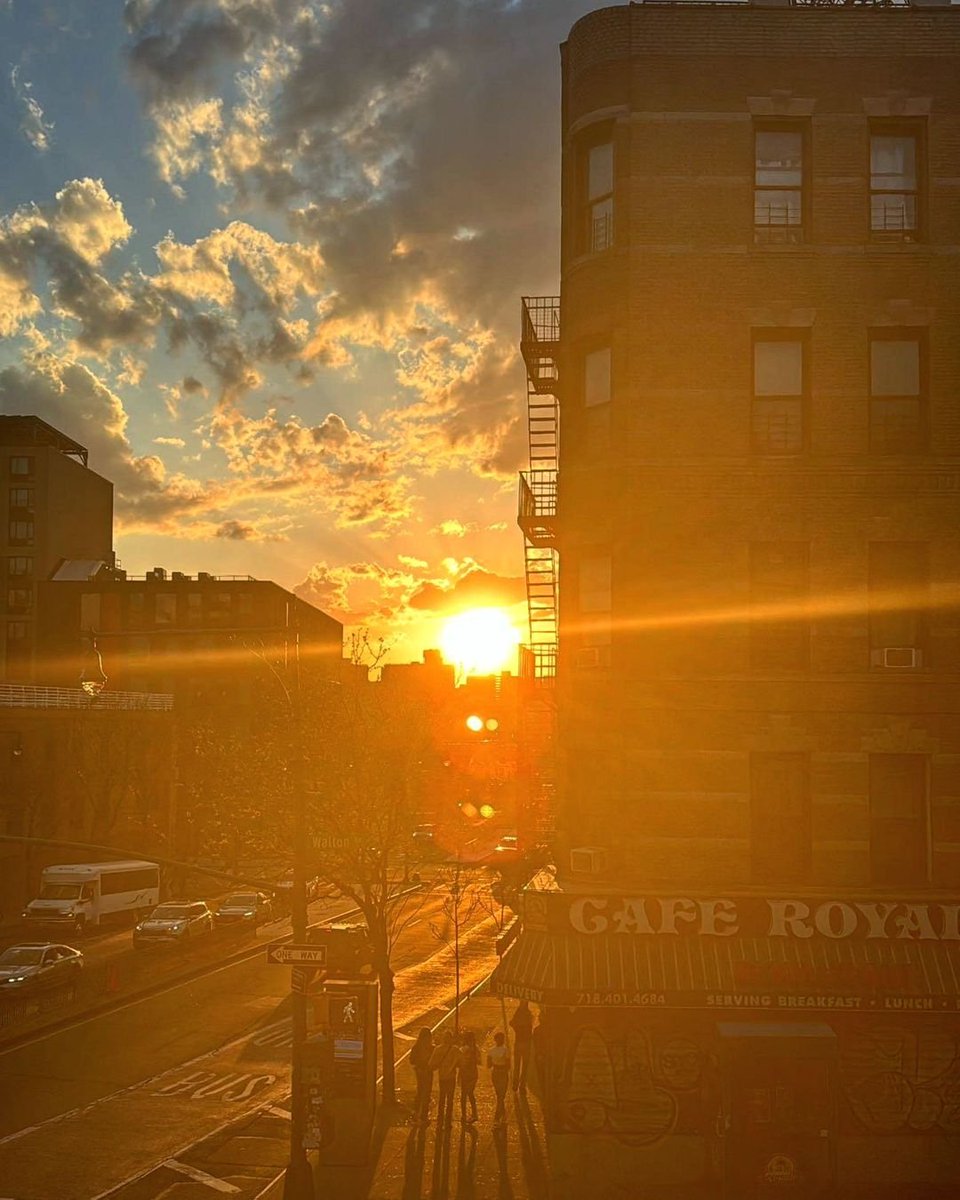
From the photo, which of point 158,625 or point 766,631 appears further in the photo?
point 158,625

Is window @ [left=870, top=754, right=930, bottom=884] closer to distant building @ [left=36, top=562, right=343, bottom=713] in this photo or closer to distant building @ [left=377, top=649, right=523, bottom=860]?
distant building @ [left=377, top=649, right=523, bottom=860]

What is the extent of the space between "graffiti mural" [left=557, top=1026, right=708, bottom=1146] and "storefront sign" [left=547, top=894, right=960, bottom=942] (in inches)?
89.3

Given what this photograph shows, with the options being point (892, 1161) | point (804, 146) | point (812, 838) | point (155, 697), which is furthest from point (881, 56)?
point (155, 697)

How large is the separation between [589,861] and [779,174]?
13114 millimetres

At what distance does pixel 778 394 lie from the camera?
73.6 ft

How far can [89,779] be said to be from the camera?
6844cm

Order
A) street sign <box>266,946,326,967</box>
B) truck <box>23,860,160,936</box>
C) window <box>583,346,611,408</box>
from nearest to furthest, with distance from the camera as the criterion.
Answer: street sign <box>266,946,326,967</box>
window <box>583,346,611,408</box>
truck <box>23,860,160,936</box>

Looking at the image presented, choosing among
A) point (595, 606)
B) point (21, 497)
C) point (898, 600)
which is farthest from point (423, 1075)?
point (21, 497)

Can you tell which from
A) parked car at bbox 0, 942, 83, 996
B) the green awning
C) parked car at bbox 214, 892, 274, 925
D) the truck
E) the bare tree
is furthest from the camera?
parked car at bbox 214, 892, 274, 925

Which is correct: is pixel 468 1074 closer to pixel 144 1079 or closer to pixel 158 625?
pixel 144 1079

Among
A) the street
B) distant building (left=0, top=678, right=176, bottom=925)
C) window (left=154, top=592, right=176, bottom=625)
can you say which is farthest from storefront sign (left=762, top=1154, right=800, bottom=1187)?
window (left=154, top=592, right=176, bottom=625)

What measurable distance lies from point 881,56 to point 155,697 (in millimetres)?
68757

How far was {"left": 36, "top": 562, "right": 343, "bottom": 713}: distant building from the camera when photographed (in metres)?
106

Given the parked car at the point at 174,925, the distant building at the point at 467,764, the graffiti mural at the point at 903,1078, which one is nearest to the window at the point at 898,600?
the graffiti mural at the point at 903,1078
